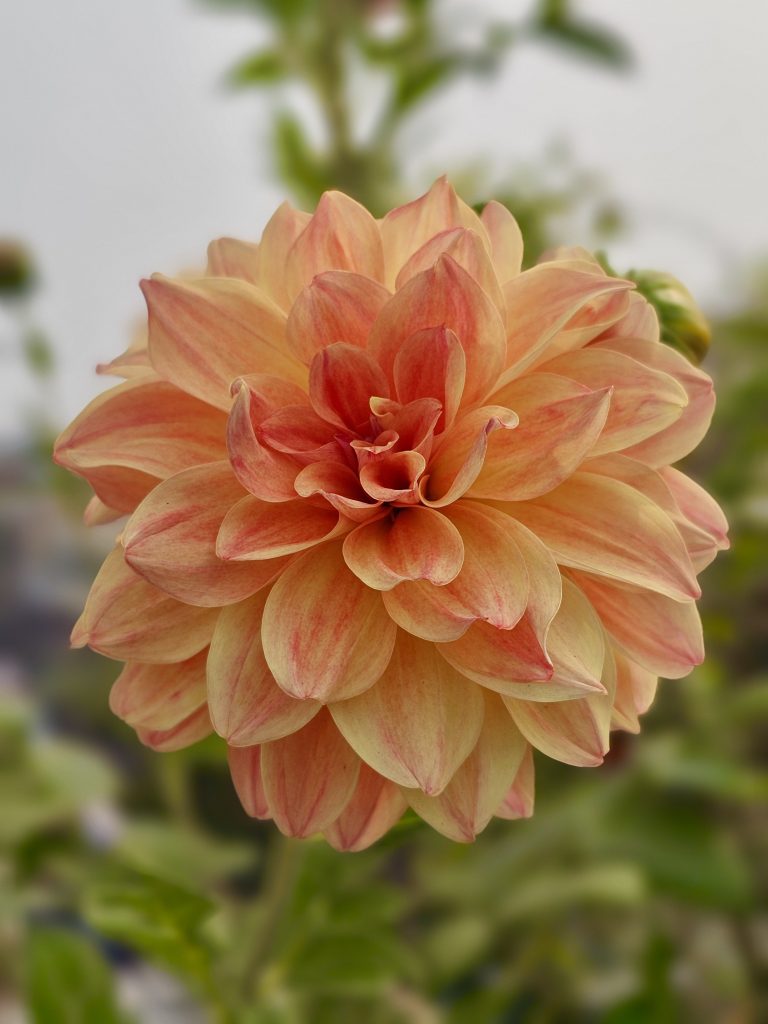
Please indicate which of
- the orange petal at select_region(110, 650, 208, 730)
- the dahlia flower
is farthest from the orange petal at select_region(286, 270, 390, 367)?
the orange petal at select_region(110, 650, 208, 730)

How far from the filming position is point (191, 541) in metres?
0.30

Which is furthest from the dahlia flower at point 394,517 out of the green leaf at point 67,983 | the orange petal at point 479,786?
the green leaf at point 67,983

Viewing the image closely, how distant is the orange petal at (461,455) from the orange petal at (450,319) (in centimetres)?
1

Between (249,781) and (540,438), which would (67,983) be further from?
(540,438)

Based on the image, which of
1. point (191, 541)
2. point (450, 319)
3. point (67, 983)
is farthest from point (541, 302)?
point (67, 983)

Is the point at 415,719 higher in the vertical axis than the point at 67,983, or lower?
higher

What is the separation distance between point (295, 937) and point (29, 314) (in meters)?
0.64

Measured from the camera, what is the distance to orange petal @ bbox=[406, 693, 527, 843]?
30cm

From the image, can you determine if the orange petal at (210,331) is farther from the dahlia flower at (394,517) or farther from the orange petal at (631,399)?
the orange petal at (631,399)

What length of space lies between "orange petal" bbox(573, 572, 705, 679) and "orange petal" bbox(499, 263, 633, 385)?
0.08 m

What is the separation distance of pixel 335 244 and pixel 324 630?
4.8 inches

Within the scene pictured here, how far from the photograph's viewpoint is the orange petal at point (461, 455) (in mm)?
289

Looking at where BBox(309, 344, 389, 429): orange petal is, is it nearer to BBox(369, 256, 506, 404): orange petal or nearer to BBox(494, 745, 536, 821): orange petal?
BBox(369, 256, 506, 404): orange petal

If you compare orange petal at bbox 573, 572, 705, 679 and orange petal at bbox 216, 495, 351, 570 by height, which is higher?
orange petal at bbox 216, 495, 351, 570
